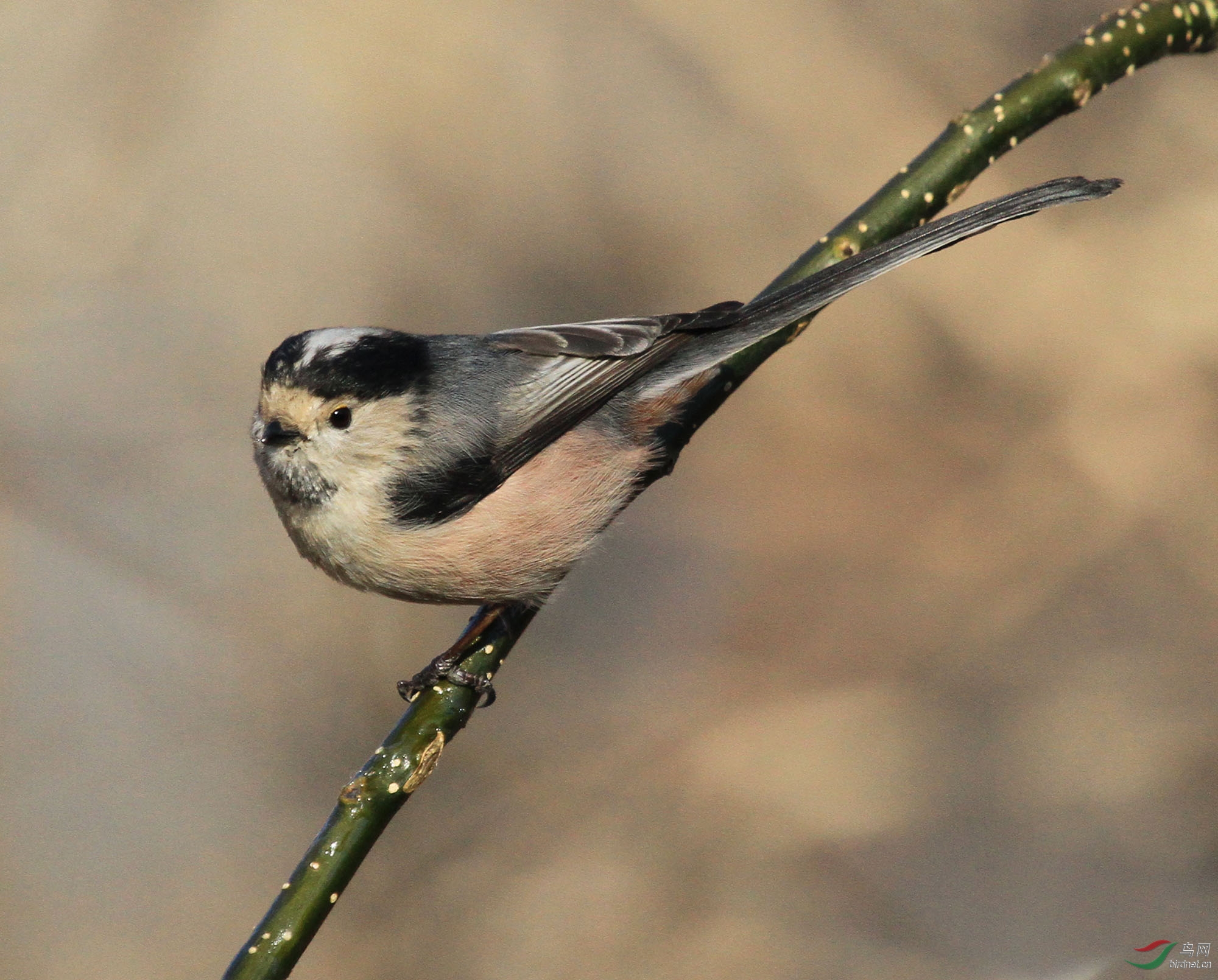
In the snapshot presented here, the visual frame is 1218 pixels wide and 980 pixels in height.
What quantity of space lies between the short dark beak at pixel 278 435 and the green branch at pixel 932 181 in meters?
0.63

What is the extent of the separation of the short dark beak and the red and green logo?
308 centimetres

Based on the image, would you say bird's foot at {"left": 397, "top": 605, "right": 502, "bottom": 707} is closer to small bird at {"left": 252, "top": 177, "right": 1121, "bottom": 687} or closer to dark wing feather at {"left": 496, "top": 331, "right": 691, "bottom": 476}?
small bird at {"left": 252, "top": 177, "right": 1121, "bottom": 687}

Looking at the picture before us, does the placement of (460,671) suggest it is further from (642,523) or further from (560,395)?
(642,523)

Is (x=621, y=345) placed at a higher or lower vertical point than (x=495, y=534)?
higher

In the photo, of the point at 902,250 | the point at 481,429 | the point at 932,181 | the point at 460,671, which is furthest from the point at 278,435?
the point at 932,181

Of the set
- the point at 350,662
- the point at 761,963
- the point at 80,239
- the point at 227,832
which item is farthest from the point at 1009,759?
the point at 80,239

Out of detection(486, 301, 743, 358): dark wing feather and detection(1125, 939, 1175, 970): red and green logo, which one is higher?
detection(486, 301, 743, 358): dark wing feather

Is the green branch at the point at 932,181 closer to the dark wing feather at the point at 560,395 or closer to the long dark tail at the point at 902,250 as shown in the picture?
the long dark tail at the point at 902,250

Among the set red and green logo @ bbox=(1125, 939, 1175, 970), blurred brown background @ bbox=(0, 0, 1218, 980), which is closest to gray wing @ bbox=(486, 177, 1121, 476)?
blurred brown background @ bbox=(0, 0, 1218, 980)

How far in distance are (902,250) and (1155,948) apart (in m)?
2.65

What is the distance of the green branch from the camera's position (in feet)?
7.80

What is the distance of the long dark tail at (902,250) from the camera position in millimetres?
2309

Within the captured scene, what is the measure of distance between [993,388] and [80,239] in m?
3.49

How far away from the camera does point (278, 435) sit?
8.59ft
